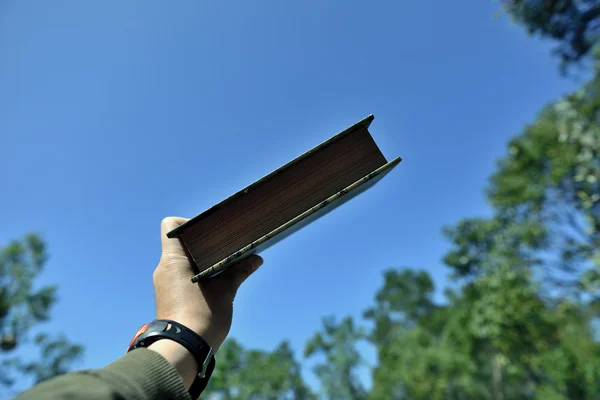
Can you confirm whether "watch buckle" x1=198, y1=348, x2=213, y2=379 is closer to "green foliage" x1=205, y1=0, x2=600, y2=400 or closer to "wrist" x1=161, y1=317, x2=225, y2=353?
"wrist" x1=161, y1=317, x2=225, y2=353

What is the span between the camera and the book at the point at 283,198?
76.5 inches

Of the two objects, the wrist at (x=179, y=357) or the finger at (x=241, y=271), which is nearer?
the wrist at (x=179, y=357)

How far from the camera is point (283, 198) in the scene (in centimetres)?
203

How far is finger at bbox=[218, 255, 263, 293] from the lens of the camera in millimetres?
2107

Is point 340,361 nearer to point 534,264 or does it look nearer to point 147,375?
point 534,264

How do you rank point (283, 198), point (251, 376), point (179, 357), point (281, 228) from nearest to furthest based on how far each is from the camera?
point (179, 357), point (281, 228), point (283, 198), point (251, 376)

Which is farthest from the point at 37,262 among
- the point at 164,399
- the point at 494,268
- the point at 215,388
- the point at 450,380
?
the point at 450,380

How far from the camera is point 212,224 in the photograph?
196 cm

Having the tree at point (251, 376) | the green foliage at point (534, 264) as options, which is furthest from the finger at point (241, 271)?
the tree at point (251, 376)

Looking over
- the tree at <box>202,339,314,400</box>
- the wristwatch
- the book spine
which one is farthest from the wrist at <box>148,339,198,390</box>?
the tree at <box>202,339,314,400</box>

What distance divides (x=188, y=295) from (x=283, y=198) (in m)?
0.66

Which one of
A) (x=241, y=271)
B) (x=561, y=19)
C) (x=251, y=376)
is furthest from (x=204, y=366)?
(x=251, y=376)

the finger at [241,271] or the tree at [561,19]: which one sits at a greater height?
the tree at [561,19]

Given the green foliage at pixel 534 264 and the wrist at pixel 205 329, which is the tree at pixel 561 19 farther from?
the wrist at pixel 205 329
